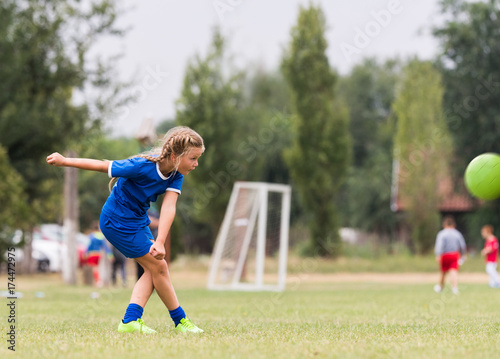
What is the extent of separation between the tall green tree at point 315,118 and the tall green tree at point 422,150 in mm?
4856

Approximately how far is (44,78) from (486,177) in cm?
1489

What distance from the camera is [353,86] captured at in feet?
179

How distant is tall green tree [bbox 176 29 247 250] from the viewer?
88.6ft

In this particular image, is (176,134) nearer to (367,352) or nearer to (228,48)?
(367,352)

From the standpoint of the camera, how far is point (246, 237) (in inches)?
804

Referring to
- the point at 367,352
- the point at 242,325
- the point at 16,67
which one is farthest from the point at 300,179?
the point at 367,352

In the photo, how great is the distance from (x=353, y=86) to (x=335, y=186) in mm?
26354

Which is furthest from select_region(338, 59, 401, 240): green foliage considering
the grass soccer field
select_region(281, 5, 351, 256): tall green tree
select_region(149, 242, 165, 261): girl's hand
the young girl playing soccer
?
select_region(149, 242, 165, 261): girl's hand

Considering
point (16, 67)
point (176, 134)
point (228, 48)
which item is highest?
point (228, 48)

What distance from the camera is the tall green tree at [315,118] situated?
94.6 feet

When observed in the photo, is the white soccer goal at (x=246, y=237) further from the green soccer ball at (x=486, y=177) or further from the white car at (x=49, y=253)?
the green soccer ball at (x=486, y=177)

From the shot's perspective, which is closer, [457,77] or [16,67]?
[16,67]

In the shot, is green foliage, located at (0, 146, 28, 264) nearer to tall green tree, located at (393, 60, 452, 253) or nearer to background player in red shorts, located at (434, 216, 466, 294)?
background player in red shorts, located at (434, 216, 466, 294)

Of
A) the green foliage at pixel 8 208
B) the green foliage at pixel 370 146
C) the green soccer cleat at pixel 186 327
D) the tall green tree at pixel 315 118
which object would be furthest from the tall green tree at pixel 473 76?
the green soccer cleat at pixel 186 327
